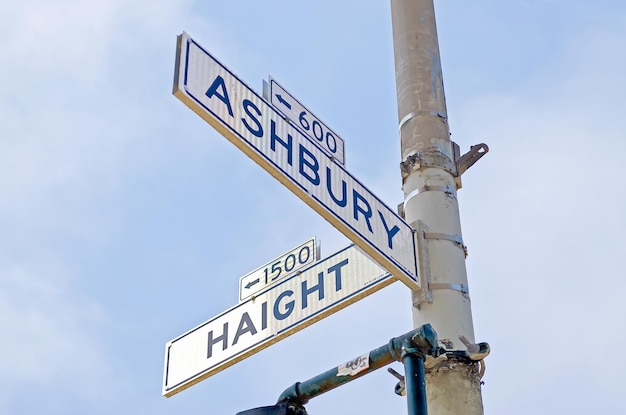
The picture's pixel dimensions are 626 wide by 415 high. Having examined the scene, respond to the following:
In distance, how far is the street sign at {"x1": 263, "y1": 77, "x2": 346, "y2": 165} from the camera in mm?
4988

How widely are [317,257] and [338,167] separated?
765 millimetres

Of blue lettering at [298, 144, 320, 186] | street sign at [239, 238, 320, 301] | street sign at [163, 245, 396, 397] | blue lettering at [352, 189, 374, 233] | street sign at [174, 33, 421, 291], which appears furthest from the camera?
street sign at [239, 238, 320, 301]

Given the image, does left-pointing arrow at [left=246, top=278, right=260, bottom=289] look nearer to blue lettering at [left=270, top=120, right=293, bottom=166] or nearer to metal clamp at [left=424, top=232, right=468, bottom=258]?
metal clamp at [left=424, top=232, right=468, bottom=258]

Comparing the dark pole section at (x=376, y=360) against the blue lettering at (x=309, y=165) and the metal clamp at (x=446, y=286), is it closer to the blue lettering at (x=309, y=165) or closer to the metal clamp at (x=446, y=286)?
the blue lettering at (x=309, y=165)

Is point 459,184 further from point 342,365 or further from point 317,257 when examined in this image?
point 342,365

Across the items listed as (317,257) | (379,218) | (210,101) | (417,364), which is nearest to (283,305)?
(317,257)

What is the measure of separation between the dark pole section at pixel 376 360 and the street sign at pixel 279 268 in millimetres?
2001

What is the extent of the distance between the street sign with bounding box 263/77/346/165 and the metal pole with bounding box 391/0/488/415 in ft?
2.19

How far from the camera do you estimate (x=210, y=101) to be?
14.4ft

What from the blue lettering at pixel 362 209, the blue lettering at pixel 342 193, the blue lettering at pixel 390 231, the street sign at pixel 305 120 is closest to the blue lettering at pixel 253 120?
the street sign at pixel 305 120

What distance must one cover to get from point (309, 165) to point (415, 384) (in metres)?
1.82

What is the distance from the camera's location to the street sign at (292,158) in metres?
4.39

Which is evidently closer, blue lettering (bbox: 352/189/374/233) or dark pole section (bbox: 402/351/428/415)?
dark pole section (bbox: 402/351/428/415)

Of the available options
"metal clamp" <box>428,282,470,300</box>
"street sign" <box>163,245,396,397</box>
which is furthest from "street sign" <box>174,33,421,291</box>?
"street sign" <box>163,245,396,397</box>
